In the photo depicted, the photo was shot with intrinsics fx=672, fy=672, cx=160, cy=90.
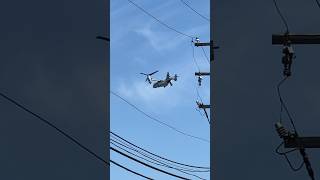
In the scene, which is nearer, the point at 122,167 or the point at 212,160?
the point at 212,160

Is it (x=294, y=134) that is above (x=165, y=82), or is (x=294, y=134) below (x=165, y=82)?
below

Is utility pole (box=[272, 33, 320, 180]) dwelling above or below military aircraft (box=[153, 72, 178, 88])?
below

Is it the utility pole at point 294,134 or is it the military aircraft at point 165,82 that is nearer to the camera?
the utility pole at point 294,134

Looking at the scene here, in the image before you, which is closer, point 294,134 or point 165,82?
point 294,134

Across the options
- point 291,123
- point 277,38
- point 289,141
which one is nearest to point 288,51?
point 277,38

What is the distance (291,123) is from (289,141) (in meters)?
3.60

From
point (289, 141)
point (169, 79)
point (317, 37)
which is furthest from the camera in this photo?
point (169, 79)

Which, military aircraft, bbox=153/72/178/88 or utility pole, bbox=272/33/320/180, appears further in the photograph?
military aircraft, bbox=153/72/178/88

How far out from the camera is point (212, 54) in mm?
12953

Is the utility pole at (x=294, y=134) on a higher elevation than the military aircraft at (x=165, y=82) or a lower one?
lower
